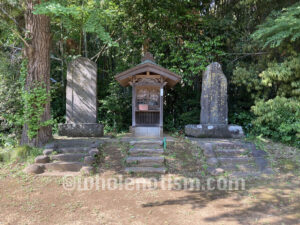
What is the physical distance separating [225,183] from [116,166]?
→ 8.63 feet

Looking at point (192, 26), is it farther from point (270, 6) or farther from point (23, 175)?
point (23, 175)

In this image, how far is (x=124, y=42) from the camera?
10984 mm

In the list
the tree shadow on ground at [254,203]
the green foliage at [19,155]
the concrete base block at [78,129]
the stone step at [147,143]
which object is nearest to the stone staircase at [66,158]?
the green foliage at [19,155]

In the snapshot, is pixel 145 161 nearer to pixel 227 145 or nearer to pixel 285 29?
pixel 227 145

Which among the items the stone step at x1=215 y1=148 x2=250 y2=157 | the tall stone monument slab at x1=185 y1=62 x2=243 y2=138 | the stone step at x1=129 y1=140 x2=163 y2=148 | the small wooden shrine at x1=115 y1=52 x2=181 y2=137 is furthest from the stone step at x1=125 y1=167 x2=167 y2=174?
the tall stone monument slab at x1=185 y1=62 x2=243 y2=138

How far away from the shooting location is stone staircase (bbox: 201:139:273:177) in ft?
17.6

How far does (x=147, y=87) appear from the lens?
8664 millimetres

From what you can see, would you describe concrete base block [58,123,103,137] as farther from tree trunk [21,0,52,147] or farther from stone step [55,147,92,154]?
stone step [55,147,92,154]

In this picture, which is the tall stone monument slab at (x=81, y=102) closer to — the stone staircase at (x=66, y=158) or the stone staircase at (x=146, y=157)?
the stone staircase at (x=66, y=158)

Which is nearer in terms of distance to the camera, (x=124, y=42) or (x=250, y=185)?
(x=250, y=185)

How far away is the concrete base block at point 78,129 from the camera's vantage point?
7.92 metres

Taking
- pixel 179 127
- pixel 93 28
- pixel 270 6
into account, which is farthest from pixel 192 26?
pixel 93 28

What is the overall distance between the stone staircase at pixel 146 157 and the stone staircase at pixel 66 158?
95 centimetres

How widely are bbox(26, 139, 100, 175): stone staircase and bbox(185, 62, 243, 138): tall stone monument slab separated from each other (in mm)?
3611
